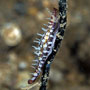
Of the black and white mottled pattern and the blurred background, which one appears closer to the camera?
the black and white mottled pattern

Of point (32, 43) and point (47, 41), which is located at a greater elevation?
point (32, 43)

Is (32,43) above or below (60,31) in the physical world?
above

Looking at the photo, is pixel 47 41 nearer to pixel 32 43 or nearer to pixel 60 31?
pixel 60 31

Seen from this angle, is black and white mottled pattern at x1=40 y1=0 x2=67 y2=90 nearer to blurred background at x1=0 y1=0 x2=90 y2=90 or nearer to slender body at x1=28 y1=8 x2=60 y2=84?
slender body at x1=28 y1=8 x2=60 y2=84

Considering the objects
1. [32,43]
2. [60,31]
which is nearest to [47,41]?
[60,31]

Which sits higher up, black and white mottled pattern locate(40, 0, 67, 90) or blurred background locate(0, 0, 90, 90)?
blurred background locate(0, 0, 90, 90)

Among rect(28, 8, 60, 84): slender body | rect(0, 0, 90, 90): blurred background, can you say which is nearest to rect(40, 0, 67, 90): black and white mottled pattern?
rect(28, 8, 60, 84): slender body

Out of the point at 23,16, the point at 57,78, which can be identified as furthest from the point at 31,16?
the point at 57,78

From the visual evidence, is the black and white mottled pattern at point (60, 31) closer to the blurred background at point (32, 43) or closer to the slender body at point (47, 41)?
the slender body at point (47, 41)

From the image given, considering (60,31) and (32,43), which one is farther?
(32,43)
